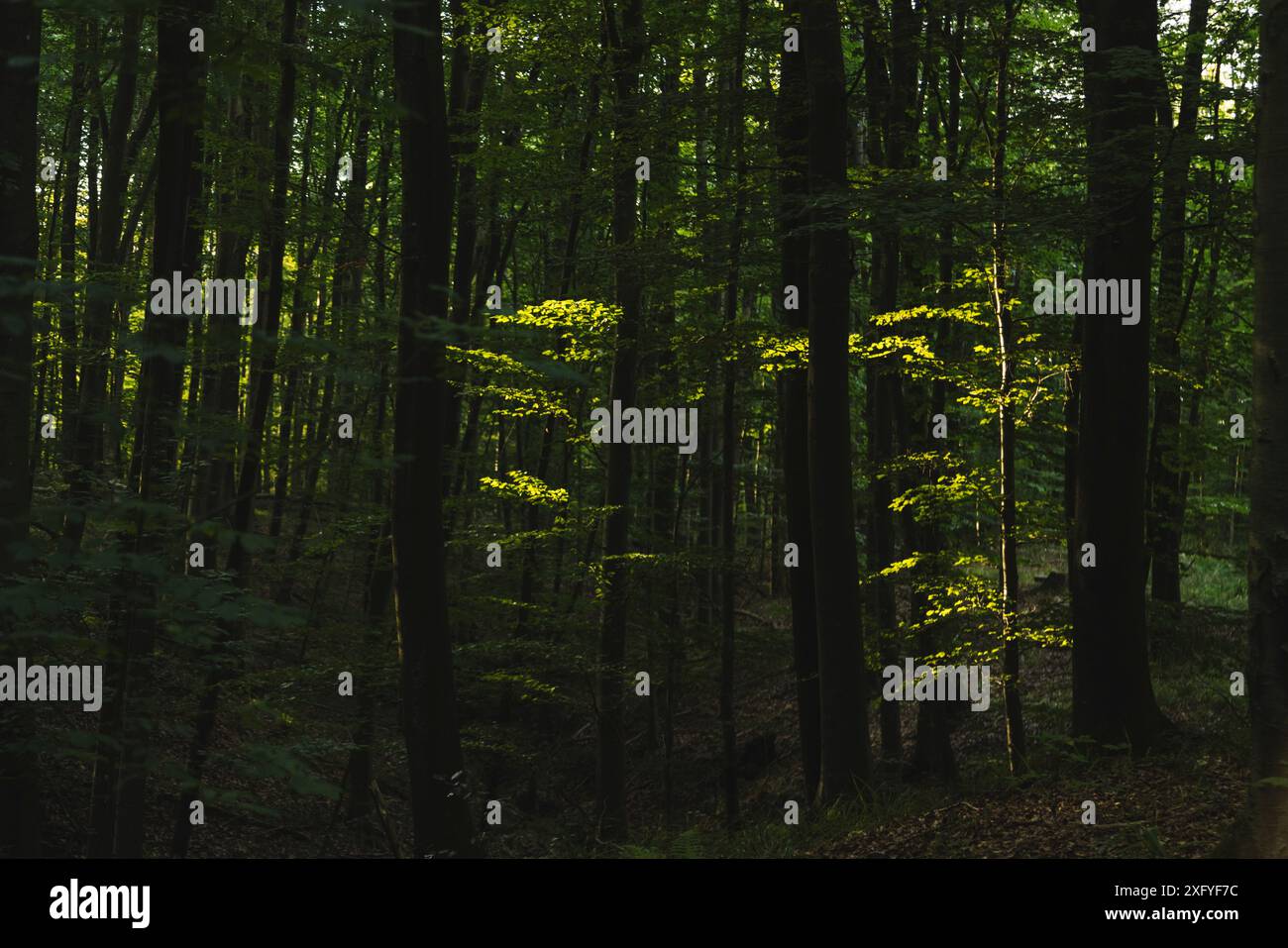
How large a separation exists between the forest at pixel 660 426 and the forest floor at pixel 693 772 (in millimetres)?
78

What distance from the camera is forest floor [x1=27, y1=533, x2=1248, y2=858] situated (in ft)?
24.1

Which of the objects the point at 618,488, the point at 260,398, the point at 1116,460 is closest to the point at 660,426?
the point at 618,488

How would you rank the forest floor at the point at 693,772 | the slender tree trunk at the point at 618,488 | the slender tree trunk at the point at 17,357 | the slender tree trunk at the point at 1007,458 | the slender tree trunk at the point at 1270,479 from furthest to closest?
1. the slender tree trunk at the point at 618,488
2. the slender tree trunk at the point at 1007,458
3. the forest floor at the point at 693,772
4. the slender tree trunk at the point at 17,357
5. the slender tree trunk at the point at 1270,479

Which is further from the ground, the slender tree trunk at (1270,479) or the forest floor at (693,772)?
the slender tree trunk at (1270,479)

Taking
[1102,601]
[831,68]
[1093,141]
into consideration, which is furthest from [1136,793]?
[831,68]

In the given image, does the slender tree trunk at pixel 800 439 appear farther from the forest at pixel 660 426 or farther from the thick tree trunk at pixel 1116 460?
the thick tree trunk at pixel 1116 460

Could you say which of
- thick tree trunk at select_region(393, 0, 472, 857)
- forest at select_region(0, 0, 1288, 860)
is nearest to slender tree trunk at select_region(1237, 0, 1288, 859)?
forest at select_region(0, 0, 1288, 860)

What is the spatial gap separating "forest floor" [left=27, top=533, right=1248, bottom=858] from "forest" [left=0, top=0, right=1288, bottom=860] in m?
0.08

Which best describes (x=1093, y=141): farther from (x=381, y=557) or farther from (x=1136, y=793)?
(x=381, y=557)

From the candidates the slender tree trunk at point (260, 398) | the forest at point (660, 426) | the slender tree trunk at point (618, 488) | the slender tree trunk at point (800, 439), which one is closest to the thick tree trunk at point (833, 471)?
the forest at point (660, 426)

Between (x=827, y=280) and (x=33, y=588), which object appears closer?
(x=33, y=588)

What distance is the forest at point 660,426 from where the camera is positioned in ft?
16.3

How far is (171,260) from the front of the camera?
6645 millimetres
